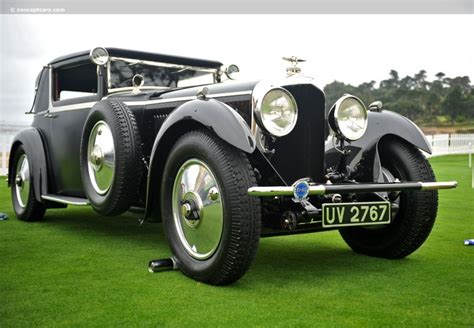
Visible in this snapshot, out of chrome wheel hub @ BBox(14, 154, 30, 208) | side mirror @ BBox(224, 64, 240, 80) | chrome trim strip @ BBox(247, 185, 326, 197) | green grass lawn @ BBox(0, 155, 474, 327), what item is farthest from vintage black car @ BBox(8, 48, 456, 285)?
side mirror @ BBox(224, 64, 240, 80)

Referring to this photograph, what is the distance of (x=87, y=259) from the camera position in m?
3.87

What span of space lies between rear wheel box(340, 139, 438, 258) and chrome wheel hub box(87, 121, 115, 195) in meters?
2.12

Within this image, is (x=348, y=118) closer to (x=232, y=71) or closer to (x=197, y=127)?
(x=197, y=127)

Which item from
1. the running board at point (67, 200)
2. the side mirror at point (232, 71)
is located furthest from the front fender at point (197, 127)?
the side mirror at point (232, 71)

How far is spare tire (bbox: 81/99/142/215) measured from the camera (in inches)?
157

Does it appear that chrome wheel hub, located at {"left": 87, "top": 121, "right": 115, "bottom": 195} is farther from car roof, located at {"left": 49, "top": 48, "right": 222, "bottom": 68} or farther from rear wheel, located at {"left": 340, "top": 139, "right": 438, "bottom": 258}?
rear wheel, located at {"left": 340, "top": 139, "right": 438, "bottom": 258}

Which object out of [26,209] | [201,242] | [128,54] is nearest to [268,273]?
[201,242]

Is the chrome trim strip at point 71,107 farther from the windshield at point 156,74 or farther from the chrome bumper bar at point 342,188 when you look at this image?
the chrome bumper bar at point 342,188

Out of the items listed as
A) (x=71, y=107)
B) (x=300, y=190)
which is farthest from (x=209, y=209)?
(x=71, y=107)

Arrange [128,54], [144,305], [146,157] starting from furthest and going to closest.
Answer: [128,54] → [146,157] → [144,305]

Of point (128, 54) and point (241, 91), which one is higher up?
point (128, 54)

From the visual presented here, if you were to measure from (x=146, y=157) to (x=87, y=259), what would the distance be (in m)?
0.95

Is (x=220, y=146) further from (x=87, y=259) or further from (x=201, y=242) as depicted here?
(x=87, y=259)

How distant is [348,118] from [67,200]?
273 centimetres
